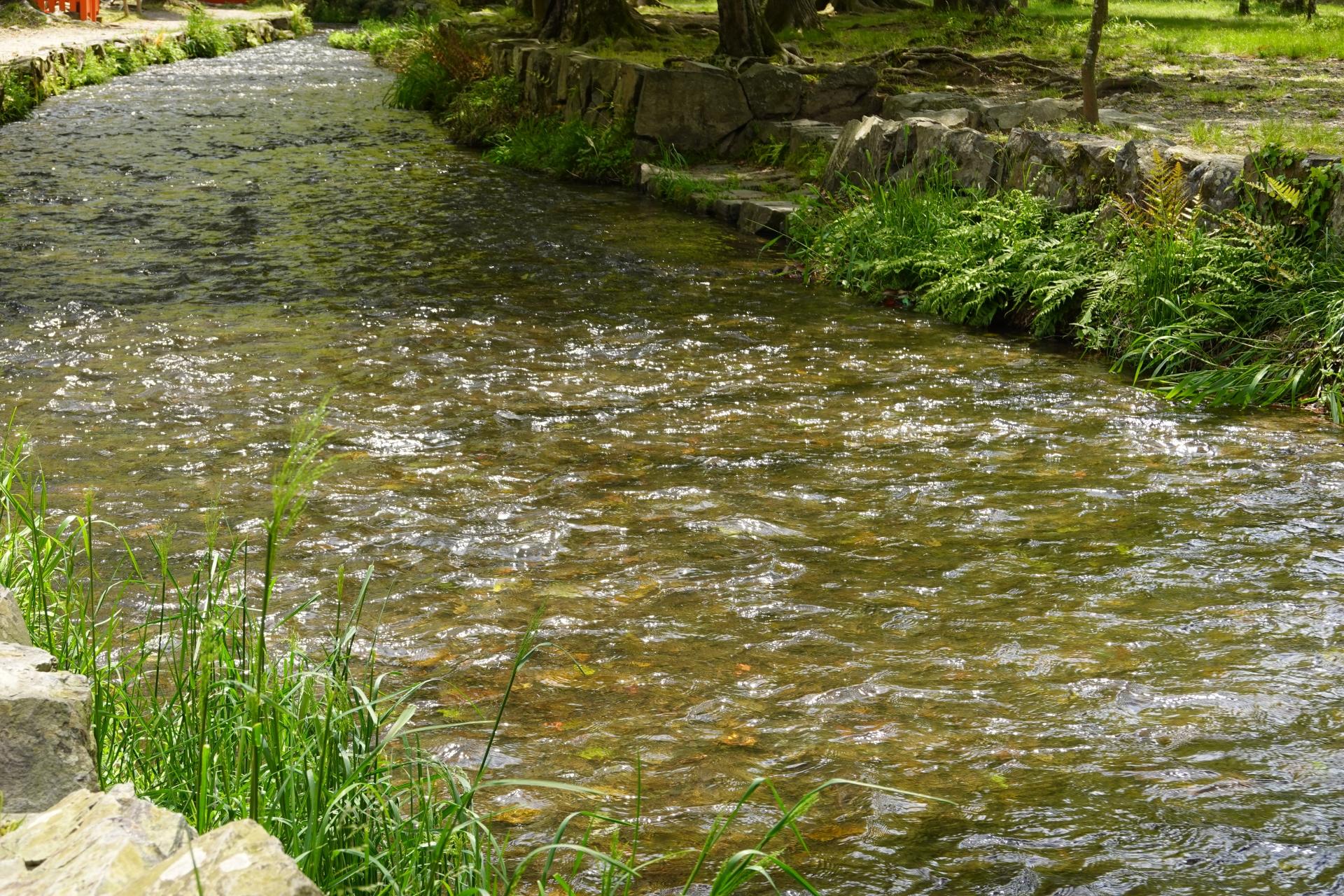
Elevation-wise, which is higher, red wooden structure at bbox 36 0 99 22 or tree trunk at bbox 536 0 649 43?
red wooden structure at bbox 36 0 99 22

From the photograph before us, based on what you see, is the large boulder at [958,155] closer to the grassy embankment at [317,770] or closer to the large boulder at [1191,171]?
the large boulder at [1191,171]

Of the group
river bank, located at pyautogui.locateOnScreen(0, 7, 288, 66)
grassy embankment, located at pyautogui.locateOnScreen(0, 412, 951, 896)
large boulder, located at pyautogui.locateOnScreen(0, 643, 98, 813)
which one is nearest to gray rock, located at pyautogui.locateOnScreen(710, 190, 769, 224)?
grassy embankment, located at pyautogui.locateOnScreen(0, 412, 951, 896)

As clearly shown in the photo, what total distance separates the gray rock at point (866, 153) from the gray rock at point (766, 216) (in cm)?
44

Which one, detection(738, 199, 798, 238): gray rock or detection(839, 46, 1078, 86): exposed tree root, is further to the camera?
detection(839, 46, 1078, 86): exposed tree root

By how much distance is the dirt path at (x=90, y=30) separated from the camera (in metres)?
23.1

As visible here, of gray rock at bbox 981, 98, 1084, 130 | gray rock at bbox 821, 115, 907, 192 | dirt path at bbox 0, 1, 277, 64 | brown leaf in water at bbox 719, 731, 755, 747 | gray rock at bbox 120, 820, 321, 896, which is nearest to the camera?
gray rock at bbox 120, 820, 321, 896

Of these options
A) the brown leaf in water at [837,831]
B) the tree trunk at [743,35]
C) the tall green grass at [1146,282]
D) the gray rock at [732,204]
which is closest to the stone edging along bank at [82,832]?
the brown leaf in water at [837,831]

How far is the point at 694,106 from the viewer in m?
14.7

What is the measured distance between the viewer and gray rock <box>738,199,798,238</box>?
1193 centimetres

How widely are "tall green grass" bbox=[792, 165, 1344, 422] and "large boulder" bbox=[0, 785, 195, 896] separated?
640 centimetres

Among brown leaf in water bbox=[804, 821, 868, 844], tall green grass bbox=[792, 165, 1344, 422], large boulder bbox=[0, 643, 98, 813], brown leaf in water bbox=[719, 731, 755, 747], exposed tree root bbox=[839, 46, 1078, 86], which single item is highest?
exposed tree root bbox=[839, 46, 1078, 86]

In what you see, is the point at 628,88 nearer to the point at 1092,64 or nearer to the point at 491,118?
the point at 491,118

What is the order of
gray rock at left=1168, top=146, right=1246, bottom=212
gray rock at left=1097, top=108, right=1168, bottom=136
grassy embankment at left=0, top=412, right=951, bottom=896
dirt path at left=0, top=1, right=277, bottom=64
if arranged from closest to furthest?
grassy embankment at left=0, top=412, right=951, bottom=896 < gray rock at left=1168, top=146, right=1246, bottom=212 < gray rock at left=1097, top=108, right=1168, bottom=136 < dirt path at left=0, top=1, right=277, bottom=64

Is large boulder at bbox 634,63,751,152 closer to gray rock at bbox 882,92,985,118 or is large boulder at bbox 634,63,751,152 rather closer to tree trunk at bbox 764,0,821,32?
gray rock at bbox 882,92,985,118
